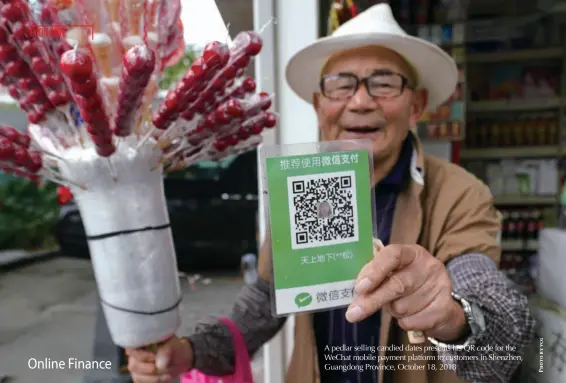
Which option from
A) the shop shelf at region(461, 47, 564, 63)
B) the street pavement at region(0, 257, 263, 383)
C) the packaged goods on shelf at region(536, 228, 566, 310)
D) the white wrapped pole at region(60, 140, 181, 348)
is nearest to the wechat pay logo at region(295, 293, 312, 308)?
the white wrapped pole at region(60, 140, 181, 348)

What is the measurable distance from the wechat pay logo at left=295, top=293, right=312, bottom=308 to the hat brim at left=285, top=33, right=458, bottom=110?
0.52m

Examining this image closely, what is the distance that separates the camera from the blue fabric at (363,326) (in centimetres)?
84

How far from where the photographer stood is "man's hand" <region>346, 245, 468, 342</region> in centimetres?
53

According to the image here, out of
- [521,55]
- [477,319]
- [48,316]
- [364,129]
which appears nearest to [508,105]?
[521,55]

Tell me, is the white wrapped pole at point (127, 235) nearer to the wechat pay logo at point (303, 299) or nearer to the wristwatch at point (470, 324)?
the wechat pay logo at point (303, 299)

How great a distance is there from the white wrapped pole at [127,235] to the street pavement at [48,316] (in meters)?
0.19

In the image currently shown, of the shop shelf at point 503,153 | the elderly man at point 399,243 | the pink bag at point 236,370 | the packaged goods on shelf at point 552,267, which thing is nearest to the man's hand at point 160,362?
the elderly man at point 399,243

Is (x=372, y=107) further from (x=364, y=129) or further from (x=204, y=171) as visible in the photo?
(x=204, y=171)

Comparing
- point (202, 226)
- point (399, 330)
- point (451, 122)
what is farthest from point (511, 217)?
point (202, 226)

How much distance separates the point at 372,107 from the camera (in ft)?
2.53

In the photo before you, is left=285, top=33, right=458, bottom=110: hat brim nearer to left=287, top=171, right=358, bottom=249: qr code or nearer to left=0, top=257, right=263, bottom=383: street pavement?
left=287, top=171, right=358, bottom=249: qr code

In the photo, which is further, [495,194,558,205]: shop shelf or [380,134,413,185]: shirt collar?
[495,194,558,205]: shop shelf

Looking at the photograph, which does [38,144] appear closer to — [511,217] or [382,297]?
[382,297]

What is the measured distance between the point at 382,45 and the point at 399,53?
0.05 metres
